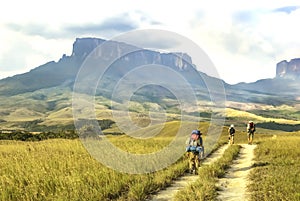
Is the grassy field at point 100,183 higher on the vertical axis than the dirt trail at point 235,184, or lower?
higher

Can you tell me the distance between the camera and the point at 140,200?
1187 centimetres

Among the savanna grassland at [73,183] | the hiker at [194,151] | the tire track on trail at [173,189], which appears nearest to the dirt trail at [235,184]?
the tire track on trail at [173,189]

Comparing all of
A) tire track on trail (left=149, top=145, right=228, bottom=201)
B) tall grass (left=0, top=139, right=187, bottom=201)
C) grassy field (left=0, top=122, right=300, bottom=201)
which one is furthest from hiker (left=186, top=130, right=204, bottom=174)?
tall grass (left=0, top=139, right=187, bottom=201)

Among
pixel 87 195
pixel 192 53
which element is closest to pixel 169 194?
pixel 87 195

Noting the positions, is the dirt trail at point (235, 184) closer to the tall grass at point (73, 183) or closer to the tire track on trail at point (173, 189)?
the tire track on trail at point (173, 189)

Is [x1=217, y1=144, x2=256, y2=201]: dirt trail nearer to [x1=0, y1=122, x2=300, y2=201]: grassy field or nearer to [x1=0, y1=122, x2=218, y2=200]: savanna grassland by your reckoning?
[x1=0, y1=122, x2=300, y2=201]: grassy field

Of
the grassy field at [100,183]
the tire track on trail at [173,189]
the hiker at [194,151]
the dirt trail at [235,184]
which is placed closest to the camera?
the grassy field at [100,183]

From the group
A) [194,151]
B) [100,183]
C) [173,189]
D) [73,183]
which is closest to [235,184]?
[173,189]

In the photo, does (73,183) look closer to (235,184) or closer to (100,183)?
(100,183)

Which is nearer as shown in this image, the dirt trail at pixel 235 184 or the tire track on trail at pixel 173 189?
the tire track on trail at pixel 173 189

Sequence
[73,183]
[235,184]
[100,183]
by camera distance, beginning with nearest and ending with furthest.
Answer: [73,183] < [100,183] < [235,184]

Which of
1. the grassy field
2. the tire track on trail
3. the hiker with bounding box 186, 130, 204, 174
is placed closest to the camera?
the grassy field

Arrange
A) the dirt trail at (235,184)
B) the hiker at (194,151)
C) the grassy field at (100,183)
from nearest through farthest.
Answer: the grassy field at (100,183) < the dirt trail at (235,184) < the hiker at (194,151)

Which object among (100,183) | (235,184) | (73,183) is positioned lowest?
(235,184)
